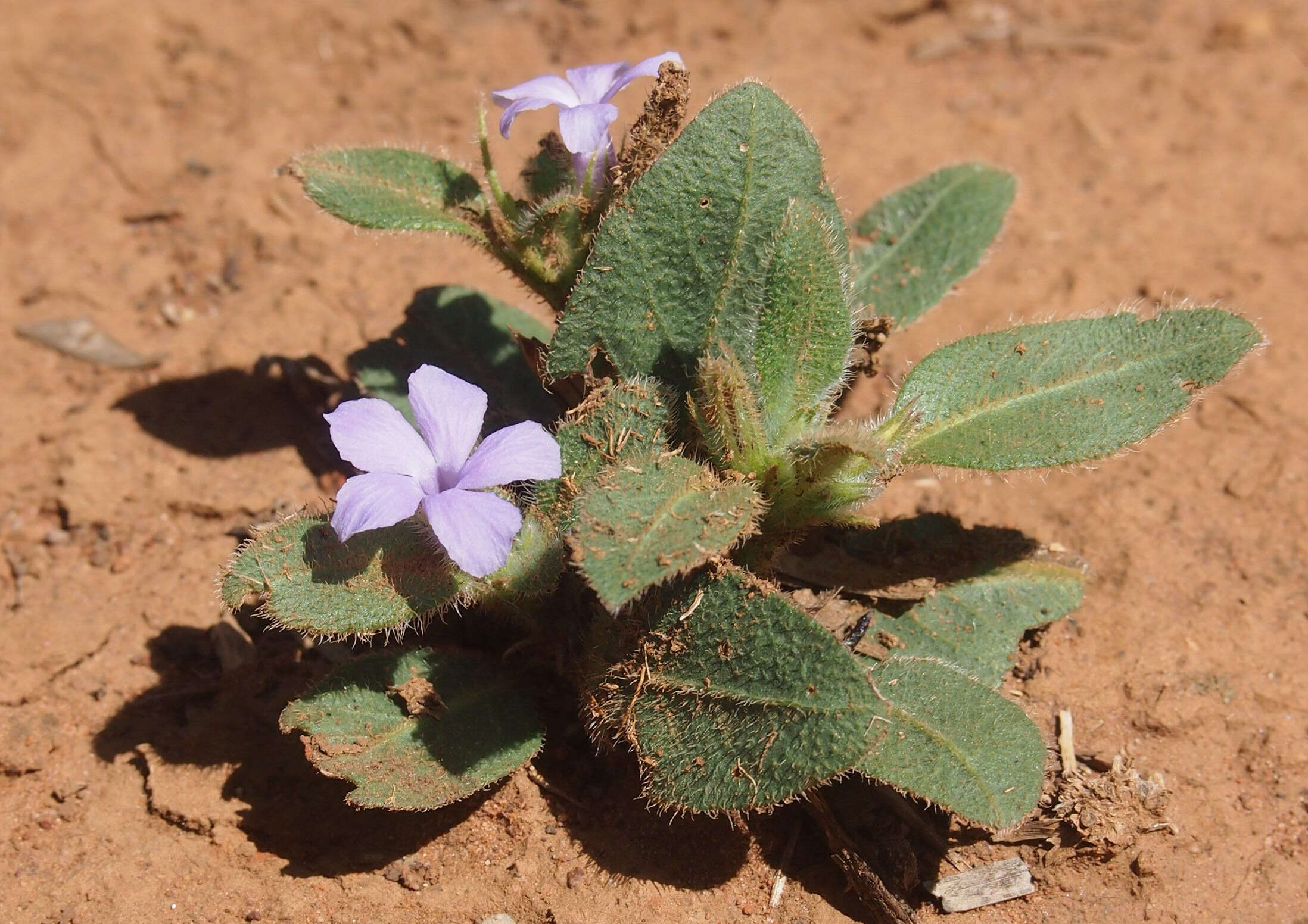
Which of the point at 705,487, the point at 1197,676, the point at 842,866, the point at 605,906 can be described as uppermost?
the point at 705,487

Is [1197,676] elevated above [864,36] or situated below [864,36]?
below

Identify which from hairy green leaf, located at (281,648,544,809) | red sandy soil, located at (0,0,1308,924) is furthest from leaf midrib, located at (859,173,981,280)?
hairy green leaf, located at (281,648,544,809)

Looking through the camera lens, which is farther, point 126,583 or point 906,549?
point 126,583

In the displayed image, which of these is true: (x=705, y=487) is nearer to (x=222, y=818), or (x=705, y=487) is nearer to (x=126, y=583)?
(x=222, y=818)

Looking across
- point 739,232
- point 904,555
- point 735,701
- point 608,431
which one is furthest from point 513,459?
point 904,555

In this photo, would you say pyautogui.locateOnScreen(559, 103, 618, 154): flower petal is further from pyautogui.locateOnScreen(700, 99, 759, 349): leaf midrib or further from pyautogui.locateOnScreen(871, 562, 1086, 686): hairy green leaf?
pyautogui.locateOnScreen(871, 562, 1086, 686): hairy green leaf

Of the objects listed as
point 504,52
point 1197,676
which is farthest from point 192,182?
point 1197,676

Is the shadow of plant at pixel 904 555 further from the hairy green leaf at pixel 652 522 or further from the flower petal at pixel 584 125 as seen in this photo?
the flower petal at pixel 584 125

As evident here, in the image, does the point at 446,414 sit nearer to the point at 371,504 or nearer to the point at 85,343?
the point at 371,504

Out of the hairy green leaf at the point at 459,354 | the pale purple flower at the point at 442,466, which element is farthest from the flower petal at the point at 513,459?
the hairy green leaf at the point at 459,354
